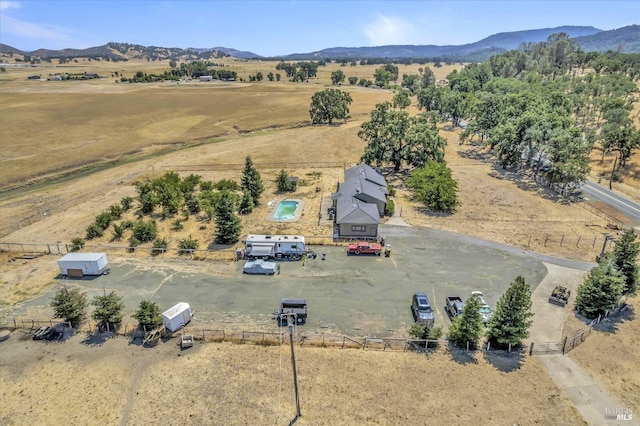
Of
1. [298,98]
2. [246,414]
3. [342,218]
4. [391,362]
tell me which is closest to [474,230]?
[342,218]

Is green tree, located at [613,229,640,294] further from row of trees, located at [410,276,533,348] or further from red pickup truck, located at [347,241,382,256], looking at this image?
red pickup truck, located at [347,241,382,256]

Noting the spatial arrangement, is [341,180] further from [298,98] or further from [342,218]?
[298,98]

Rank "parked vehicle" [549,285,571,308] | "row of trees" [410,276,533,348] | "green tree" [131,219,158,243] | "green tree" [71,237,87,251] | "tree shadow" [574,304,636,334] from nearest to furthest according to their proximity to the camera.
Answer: "row of trees" [410,276,533,348]
"tree shadow" [574,304,636,334]
"parked vehicle" [549,285,571,308]
"green tree" [71,237,87,251]
"green tree" [131,219,158,243]

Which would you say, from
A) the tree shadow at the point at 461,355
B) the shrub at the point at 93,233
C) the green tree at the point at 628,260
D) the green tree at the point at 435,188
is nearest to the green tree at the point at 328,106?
the green tree at the point at 435,188

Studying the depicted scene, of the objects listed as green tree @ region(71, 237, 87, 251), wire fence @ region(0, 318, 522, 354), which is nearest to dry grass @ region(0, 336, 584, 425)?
wire fence @ region(0, 318, 522, 354)

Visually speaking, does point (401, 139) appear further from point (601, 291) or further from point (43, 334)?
point (43, 334)

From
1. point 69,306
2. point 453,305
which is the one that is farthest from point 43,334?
point 453,305
